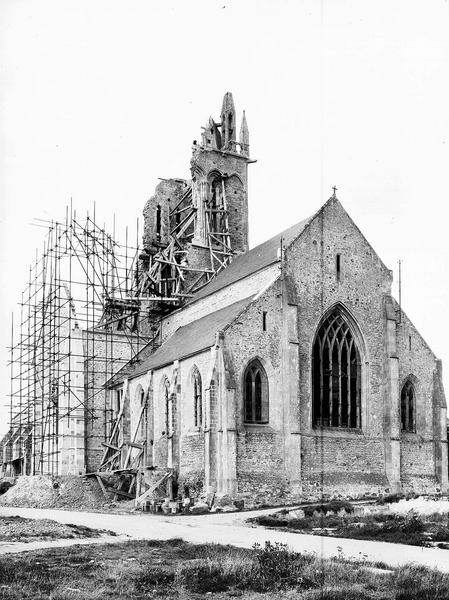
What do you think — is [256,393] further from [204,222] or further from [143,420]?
[204,222]

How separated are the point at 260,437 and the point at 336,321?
6.67 metres

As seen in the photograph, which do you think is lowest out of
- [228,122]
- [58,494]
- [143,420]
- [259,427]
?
[58,494]

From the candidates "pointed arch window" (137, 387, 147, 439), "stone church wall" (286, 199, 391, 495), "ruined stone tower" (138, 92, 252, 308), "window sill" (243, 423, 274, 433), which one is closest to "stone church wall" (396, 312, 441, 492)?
"stone church wall" (286, 199, 391, 495)

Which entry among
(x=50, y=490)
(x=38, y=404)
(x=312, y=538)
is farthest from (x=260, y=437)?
(x=38, y=404)

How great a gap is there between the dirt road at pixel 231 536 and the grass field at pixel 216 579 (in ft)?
4.69

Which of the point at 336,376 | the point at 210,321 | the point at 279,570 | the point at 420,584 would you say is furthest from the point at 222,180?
the point at 420,584

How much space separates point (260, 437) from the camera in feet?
108

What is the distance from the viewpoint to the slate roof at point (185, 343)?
35625 millimetres

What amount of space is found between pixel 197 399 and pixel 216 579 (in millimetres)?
21705

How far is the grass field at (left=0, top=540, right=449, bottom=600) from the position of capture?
40.2ft

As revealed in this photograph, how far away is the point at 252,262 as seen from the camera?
40.8 m

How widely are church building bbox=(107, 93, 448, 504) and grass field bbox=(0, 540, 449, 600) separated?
16741 mm

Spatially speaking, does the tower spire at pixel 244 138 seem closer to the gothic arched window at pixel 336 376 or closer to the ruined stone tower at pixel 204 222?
the ruined stone tower at pixel 204 222

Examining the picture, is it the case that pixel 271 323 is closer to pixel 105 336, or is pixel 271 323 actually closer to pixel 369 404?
pixel 369 404
